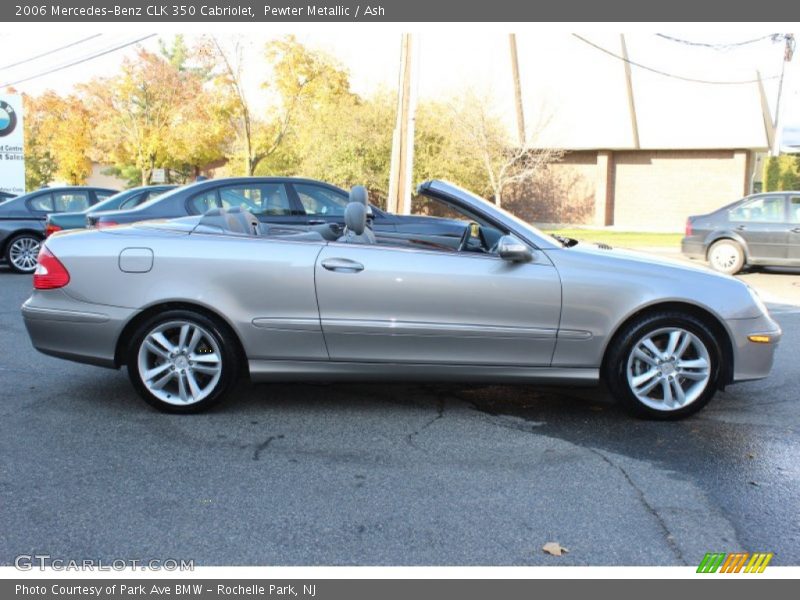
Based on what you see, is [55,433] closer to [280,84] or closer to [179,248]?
[179,248]

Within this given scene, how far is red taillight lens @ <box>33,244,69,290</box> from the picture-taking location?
4.80 meters

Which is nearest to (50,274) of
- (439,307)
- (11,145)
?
(439,307)

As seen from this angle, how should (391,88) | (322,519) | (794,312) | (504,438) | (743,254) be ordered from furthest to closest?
(391,88)
(743,254)
(794,312)
(504,438)
(322,519)

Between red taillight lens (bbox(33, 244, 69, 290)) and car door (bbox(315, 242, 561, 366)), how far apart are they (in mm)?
1657

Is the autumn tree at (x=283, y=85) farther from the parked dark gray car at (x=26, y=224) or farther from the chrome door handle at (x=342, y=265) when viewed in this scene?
the chrome door handle at (x=342, y=265)

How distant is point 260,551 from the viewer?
3035mm

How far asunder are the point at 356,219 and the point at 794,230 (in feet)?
33.6

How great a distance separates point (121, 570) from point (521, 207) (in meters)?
30.3

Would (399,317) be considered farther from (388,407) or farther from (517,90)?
(517,90)

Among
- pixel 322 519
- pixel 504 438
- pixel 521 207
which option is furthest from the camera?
pixel 521 207

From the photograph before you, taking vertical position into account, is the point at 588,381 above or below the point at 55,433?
above

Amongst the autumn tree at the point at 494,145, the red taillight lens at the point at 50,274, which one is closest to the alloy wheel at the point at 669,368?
the red taillight lens at the point at 50,274

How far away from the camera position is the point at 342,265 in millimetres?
4664

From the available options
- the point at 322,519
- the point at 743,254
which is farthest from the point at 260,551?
the point at 743,254
